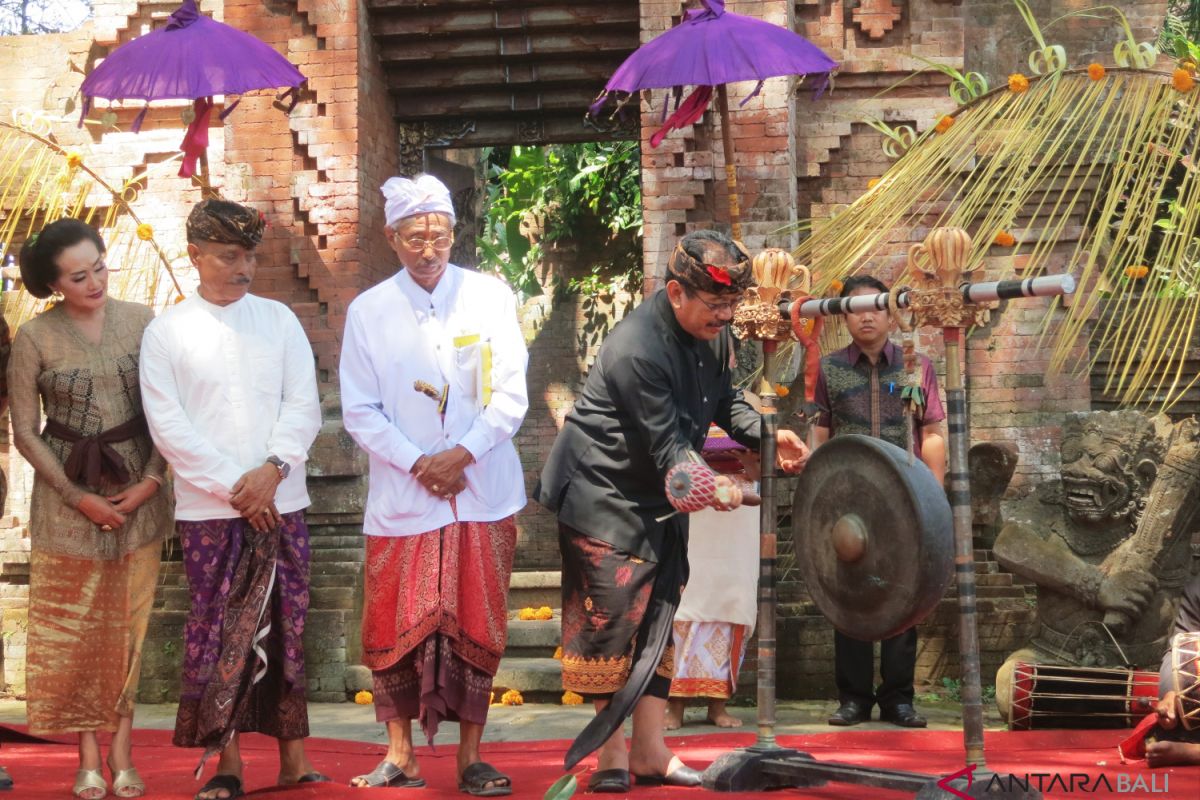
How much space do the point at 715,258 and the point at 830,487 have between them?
2.56 feet

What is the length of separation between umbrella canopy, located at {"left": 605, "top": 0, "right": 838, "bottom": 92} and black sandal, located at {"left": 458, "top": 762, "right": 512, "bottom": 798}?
3.54 meters

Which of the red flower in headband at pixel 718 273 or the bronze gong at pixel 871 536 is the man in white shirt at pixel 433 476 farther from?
the bronze gong at pixel 871 536

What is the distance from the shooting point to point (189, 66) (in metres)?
7.02

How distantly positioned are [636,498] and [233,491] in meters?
1.26

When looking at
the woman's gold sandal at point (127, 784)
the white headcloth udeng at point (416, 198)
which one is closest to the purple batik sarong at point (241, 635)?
the woman's gold sandal at point (127, 784)

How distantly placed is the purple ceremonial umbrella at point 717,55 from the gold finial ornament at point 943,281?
264cm

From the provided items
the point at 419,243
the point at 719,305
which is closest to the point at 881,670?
the point at 719,305

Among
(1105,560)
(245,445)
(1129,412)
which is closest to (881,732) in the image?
(1105,560)

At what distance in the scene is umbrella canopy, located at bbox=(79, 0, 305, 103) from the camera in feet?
22.8

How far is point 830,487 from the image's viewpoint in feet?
14.9

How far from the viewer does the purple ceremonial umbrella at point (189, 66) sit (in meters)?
6.95

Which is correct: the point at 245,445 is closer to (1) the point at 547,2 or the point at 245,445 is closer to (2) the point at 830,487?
(2) the point at 830,487

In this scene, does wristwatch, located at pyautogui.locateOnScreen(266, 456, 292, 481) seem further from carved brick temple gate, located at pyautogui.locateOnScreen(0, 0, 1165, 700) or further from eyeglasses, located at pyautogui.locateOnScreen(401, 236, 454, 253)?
carved brick temple gate, located at pyautogui.locateOnScreen(0, 0, 1165, 700)

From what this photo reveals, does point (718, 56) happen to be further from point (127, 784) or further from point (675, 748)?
point (127, 784)
